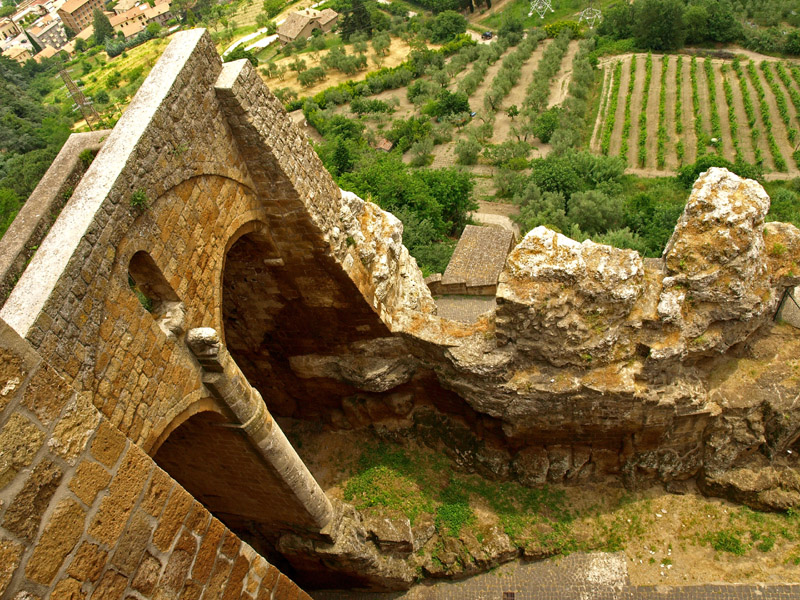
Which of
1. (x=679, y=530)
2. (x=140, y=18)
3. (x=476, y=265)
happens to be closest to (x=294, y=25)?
(x=140, y=18)

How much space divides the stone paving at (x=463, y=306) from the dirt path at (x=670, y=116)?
16.9 m

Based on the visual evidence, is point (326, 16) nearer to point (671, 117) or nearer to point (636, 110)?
point (636, 110)

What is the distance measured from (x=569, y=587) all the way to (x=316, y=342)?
5.61 m

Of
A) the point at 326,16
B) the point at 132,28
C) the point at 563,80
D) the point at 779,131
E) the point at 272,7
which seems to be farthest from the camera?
the point at 132,28

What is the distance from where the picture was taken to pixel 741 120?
28.8 meters

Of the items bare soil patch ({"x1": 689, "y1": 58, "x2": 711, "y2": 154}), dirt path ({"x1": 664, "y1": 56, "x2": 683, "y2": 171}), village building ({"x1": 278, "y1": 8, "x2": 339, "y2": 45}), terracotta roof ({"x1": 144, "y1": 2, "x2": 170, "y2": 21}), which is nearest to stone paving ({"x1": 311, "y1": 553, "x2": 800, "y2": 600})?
dirt path ({"x1": 664, "y1": 56, "x2": 683, "y2": 171})

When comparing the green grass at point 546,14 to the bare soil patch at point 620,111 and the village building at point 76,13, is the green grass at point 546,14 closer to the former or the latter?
the bare soil patch at point 620,111

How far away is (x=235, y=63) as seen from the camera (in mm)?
6973

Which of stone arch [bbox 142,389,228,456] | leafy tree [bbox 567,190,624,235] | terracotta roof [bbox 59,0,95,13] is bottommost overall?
leafy tree [bbox 567,190,624,235]

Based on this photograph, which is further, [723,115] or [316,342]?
[723,115]

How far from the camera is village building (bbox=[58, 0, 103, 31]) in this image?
8244 centimetres

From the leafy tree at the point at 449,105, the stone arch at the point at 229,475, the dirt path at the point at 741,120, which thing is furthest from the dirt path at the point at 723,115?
the stone arch at the point at 229,475

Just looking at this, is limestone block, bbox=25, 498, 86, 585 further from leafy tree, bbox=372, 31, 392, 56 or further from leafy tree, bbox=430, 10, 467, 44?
leafy tree, bbox=430, 10, 467, 44

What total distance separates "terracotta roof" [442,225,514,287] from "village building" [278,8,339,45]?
142 feet
